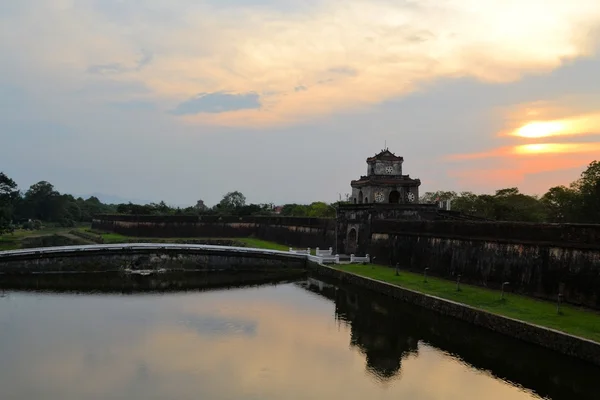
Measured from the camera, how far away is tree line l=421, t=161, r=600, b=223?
110 feet

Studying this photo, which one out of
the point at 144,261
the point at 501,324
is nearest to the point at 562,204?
the point at 501,324

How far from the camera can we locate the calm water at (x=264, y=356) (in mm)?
11734

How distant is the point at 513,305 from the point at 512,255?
3.20 metres

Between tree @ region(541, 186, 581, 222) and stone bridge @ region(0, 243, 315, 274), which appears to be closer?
stone bridge @ region(0, 243, 315, 274)

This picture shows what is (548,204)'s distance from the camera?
1752 inches

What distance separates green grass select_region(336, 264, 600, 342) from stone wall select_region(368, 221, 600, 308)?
1.78 feet

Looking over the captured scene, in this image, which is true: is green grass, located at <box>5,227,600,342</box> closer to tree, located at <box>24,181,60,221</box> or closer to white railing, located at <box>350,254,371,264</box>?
white railing, located at <box>350,254,371,264</box>

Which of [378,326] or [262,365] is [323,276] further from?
[262,365]

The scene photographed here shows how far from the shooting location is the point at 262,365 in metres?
13.5

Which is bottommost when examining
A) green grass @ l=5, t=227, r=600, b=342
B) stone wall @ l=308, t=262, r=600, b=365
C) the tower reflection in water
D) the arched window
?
the tower reflection in water

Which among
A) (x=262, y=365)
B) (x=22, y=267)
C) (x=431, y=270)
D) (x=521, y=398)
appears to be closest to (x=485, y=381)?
(x=521, y=398)

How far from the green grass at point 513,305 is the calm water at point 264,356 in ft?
3.30

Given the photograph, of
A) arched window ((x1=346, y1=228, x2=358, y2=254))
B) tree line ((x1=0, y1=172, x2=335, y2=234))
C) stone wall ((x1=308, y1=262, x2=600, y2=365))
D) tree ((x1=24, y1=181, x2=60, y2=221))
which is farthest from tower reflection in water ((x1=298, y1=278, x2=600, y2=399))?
tree ((x1=24, y1=181, x2=60, y2=221))

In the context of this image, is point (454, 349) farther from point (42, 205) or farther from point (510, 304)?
point (42, 205)
